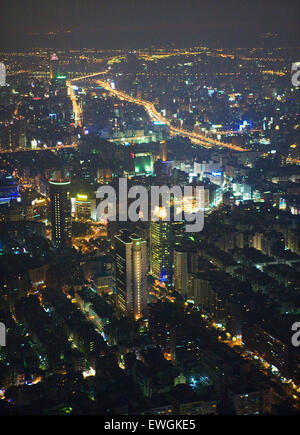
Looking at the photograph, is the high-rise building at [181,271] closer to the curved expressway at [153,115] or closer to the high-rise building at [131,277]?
the high-rise building at [131,277]

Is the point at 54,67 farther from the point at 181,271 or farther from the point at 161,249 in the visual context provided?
the point at 181,271

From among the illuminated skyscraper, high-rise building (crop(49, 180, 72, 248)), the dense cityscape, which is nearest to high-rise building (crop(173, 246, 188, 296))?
the dense cityscape

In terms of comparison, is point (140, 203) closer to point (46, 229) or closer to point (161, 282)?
point (46, 229)

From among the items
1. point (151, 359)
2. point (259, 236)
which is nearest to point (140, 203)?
point (259, 236)

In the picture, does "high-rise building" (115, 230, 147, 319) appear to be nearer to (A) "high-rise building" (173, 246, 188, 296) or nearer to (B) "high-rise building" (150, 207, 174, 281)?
(A) "high-rise building" (173, 246, 188, 296)

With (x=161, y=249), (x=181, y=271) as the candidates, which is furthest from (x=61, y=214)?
(x=181, y=271)
